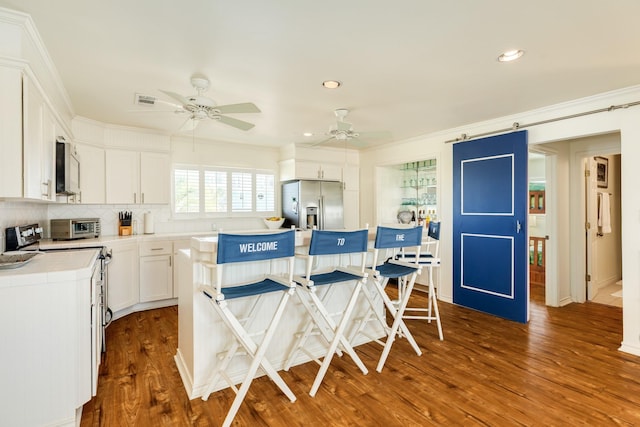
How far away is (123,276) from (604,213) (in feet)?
22.1

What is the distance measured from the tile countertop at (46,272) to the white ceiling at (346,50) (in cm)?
142

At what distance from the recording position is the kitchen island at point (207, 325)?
223 cm

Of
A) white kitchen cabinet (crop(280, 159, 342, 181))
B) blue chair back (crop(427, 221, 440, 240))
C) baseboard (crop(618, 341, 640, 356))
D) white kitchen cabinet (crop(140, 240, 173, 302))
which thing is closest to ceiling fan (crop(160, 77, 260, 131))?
white kitchen cabinet (crop(140, 240, 173, 302))

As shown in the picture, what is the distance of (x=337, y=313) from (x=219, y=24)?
2.32 m

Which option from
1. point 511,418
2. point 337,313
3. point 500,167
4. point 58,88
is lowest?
point 511,418

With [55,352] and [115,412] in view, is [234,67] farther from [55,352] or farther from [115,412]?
[115,412]

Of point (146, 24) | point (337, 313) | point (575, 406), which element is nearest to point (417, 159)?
point (337, 313)

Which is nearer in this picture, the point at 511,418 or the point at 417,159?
the point at 511,418

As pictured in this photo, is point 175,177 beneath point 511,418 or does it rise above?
above

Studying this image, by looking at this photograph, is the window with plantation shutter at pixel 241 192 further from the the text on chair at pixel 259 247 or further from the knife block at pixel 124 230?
the the text on chair at pixel 259 247

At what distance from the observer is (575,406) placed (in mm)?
2096

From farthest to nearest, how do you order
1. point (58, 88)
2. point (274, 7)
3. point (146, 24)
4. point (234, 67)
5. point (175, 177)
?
point (175, 177), point (58, 88), point (234, 67), point (146, 24), point (274, 7)

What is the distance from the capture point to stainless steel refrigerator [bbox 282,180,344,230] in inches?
205

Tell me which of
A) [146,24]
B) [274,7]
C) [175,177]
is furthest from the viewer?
[175,177]
